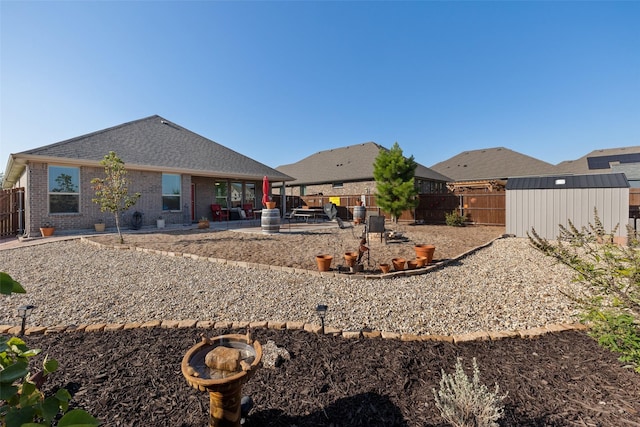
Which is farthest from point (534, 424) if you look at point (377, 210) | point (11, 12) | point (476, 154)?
point (476, 154)

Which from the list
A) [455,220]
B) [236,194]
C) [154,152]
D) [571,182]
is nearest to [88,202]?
[154,152]

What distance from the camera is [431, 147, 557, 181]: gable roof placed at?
2406 cm

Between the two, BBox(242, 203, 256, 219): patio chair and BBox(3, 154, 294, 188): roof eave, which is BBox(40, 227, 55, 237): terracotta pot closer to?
BBox(3, 154, 294, 188): roof eave

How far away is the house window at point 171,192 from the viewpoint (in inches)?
519

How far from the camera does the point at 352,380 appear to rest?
7.47 feet

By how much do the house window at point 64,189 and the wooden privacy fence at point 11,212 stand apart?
243cm

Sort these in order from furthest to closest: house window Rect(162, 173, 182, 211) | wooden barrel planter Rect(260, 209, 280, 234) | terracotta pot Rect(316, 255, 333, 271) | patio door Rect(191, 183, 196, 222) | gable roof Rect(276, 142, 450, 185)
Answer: gable roof Rect(276, 142, 450, 185), patio door Rect(191, 183, 196, 222), house window Rect(162, 173, 182, 211), wooden barrel planter Rect(260, 209, 280, 234), terracotta pot Rect(316, 255, 333, 271)

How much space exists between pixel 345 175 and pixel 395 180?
7791 mm

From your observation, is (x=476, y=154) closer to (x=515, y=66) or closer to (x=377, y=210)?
(x=377, y=210)

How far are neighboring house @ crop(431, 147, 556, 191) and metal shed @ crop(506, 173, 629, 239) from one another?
374 inches

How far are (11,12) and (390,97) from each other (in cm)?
1664

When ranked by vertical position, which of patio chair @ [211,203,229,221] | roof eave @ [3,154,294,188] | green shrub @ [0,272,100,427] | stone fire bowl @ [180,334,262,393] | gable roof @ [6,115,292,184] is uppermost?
gable roof @ [6,115,292,184]

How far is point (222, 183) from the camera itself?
16.1 m

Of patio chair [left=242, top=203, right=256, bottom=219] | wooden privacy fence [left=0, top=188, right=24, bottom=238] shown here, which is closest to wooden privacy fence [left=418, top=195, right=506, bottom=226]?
patio chair [left=242, top=203, right=256, bottom=219]
